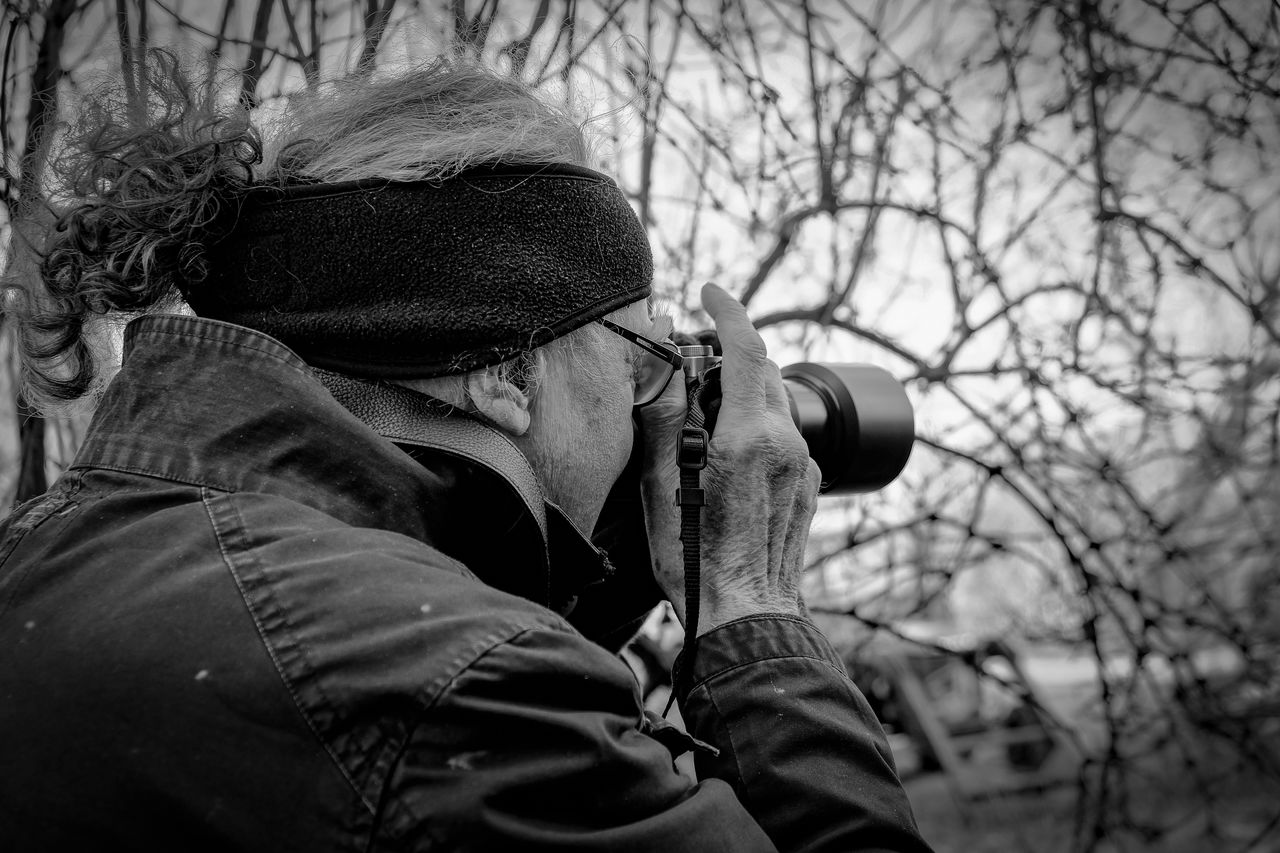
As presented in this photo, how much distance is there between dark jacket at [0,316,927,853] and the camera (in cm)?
70

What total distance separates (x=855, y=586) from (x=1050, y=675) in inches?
312

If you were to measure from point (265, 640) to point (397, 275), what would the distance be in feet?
1.35

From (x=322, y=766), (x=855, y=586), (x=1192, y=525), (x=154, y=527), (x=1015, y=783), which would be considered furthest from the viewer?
(x=1015, y=783)

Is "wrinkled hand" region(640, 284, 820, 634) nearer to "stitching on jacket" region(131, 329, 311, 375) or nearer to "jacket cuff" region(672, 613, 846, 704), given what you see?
"jacket cuff" region(672, 613, 846, 704)

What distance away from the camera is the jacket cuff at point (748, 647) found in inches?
42.4

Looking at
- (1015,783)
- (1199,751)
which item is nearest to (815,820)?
(1199,751)

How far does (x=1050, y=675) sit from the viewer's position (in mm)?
9461

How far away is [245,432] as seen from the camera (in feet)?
2.81

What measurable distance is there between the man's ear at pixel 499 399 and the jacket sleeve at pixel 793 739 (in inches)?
11.9

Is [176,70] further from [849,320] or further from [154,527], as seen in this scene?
[849,320]

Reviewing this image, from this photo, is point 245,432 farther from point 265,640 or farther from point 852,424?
point 852,424

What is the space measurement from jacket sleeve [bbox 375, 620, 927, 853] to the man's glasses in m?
0.46

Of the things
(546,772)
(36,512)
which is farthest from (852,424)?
(36,512)

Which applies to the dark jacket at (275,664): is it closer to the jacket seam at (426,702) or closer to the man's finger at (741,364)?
the jacket seam at (426,702)
